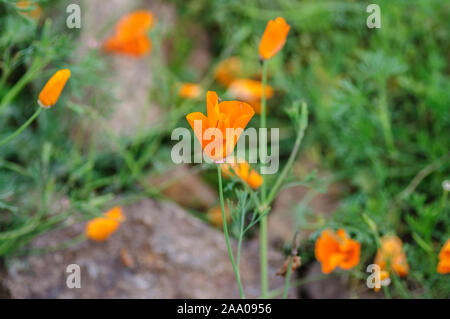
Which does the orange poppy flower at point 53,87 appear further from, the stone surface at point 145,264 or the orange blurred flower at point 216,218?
the orange blurred flower at point 216,218

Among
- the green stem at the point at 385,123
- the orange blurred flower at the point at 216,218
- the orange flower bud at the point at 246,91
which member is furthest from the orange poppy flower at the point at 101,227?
the green stem at the point at 385,123

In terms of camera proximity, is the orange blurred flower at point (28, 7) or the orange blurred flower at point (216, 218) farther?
the orange blurred flower at point (216, 218)

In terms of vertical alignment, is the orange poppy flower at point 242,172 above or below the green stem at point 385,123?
below

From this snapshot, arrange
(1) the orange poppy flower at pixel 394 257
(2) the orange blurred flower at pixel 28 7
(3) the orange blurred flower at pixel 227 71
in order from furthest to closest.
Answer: (3) the orange blurred flower at pixel 227 71, (1) the orange poppy flower at pixel 394 257, (2) the orange blurred flower at pixel 28 7

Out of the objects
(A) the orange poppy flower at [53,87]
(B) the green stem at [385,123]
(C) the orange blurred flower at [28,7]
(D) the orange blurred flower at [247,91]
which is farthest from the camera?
(D) the orange blurred flower at [247,91]
